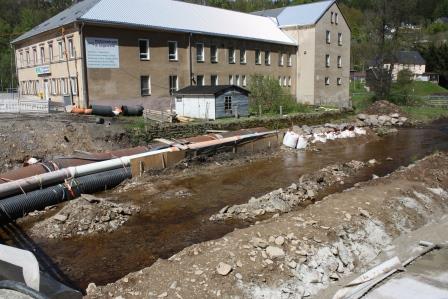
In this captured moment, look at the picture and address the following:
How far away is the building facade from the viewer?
30422 millimetres

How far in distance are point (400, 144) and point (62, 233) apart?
80.8 ft

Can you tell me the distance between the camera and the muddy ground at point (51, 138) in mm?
19891

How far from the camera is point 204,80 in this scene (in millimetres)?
38406

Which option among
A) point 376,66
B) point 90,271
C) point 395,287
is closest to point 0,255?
point 90,271

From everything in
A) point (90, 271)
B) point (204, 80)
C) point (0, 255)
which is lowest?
point (90, 271)

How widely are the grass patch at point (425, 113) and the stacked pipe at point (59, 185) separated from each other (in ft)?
110

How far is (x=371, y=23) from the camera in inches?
2112

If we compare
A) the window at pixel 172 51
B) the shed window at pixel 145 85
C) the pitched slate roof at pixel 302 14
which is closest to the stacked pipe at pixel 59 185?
the shed window at pixel 145 85

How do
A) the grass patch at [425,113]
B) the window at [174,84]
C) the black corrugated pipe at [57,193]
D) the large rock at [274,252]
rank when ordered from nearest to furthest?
1. the large rock at [274,252]
2. the black corrugated pipe at [57,193]
3. the window at [174,84]
4. the grass patch at [425,113]

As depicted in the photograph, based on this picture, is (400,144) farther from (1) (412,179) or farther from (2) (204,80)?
(2) (204,80)

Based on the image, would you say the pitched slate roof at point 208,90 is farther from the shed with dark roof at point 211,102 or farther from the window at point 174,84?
the window at point 174,84

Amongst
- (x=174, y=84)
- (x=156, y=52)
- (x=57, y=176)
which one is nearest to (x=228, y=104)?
(x=174, y=84)

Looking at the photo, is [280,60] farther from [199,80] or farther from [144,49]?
[144,49]

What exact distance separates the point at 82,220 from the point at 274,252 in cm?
670
